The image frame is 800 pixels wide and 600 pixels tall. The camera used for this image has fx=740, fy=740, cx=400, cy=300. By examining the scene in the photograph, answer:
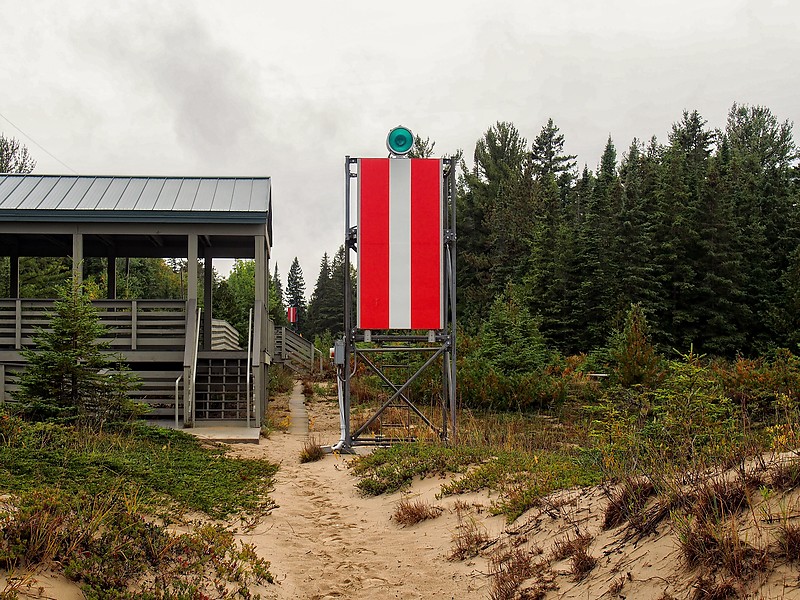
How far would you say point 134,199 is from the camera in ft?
53.6

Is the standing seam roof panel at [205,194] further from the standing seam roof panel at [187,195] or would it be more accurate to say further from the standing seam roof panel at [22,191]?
the standing seam roof panel at [22,191]

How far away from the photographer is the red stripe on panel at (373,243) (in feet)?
43.9

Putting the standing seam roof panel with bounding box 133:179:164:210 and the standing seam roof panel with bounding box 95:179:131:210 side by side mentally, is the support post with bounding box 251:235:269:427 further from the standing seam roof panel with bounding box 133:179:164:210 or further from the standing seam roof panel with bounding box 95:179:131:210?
the standing seam roof panel with bounding box 95:179:131:210

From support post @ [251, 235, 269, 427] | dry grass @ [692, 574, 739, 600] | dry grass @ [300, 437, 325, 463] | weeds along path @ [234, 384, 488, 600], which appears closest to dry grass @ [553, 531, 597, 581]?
weeds along path @ [234, 384, 488, 600]

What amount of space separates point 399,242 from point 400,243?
27mm

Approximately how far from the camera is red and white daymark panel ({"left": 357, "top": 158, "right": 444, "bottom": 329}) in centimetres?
1341

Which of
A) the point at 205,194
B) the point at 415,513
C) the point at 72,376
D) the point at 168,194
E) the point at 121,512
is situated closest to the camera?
the point at 121,512

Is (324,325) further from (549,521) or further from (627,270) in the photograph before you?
(549,521)

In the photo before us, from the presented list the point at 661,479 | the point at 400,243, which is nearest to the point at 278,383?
the point at 400,243

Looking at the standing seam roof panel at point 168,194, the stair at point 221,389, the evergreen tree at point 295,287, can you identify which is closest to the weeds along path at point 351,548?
the stair at point 221,389

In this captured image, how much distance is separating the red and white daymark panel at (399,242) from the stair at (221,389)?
401 cm

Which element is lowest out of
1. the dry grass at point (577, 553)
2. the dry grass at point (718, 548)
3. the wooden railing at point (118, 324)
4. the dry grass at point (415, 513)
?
the dry grass at point (415, 513)

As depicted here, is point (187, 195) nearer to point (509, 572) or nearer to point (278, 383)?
point (278, 383)

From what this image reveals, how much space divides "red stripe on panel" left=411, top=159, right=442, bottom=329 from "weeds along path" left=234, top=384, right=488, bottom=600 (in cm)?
410
